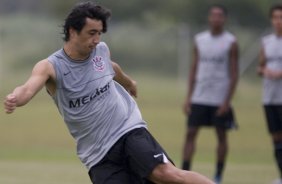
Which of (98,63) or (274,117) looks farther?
(274,117)

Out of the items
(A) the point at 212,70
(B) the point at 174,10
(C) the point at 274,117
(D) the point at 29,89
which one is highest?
(D) the point at 29,89

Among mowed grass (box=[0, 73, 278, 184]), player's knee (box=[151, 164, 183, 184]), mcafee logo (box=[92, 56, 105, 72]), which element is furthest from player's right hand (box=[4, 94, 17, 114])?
mowed grass (box=[0, 73, 278, 184])

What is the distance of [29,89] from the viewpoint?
8.17 meters

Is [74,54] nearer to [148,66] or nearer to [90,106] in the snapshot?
[90,106]

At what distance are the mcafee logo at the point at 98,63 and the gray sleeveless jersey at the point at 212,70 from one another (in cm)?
548

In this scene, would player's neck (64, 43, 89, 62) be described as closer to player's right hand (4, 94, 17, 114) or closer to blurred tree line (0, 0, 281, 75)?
player's right hand (4, 94, 17, 114)

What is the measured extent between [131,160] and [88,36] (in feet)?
3.50

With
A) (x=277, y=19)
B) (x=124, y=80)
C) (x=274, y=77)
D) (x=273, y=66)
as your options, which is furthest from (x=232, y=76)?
(x=124, y=80)

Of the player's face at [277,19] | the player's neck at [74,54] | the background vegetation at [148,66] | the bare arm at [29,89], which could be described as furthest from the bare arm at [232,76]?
the bare arm at [29,89]

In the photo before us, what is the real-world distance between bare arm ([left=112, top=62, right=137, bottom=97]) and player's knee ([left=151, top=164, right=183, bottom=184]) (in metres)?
1.12

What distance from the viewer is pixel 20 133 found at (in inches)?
898

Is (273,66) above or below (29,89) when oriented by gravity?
below

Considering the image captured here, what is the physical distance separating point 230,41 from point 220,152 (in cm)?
150

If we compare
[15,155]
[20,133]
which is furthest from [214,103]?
[20,133]
